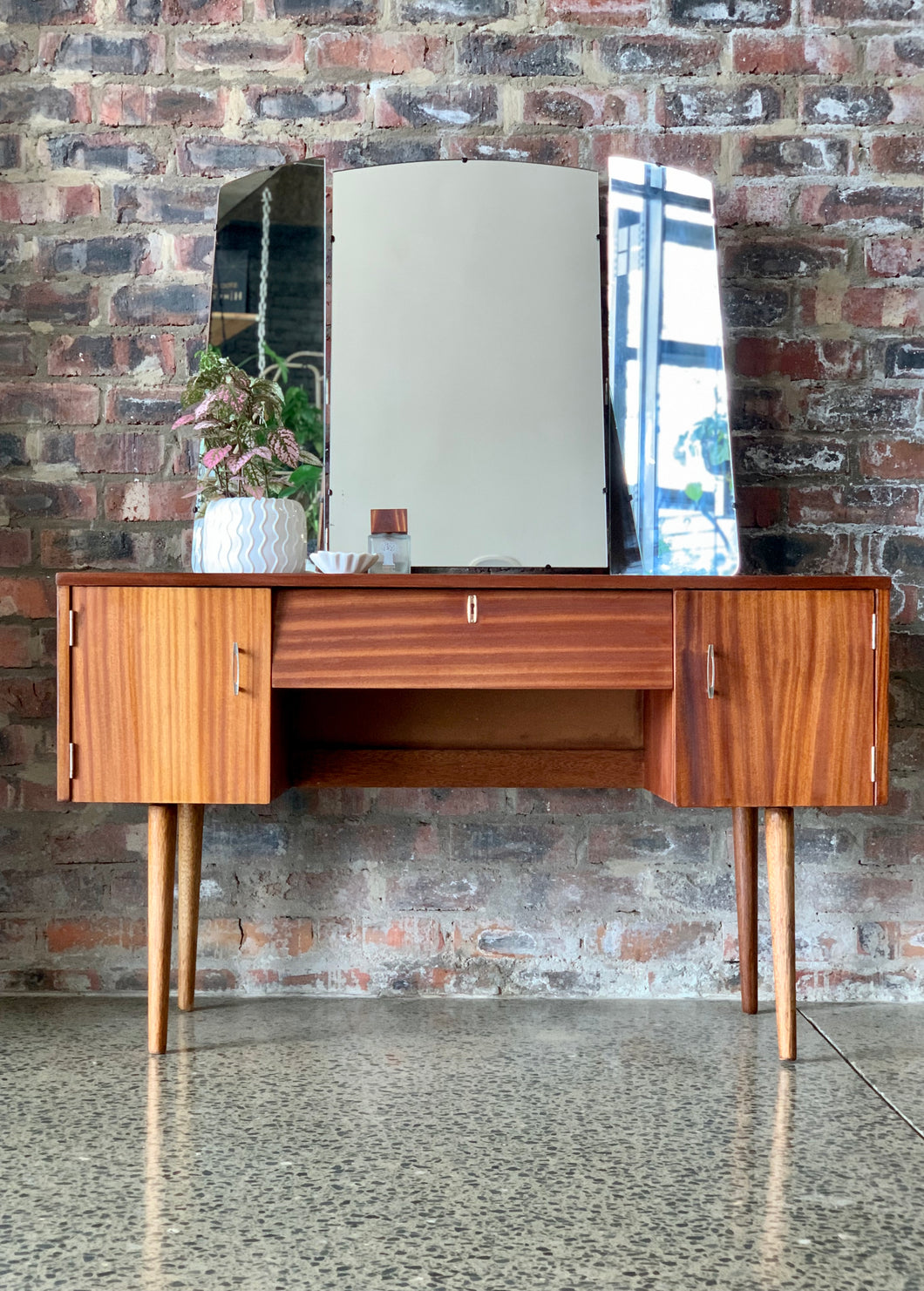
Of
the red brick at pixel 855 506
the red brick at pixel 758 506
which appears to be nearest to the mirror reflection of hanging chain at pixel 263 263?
the red brick at pixel 758 506

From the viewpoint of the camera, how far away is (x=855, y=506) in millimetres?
2268

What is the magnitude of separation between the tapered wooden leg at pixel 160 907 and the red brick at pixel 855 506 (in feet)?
4.56

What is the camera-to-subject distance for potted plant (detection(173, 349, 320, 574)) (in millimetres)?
1873

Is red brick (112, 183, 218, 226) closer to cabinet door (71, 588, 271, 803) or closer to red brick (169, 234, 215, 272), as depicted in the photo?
red brick (169, 234, 215, 272)

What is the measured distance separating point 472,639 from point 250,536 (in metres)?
0.44

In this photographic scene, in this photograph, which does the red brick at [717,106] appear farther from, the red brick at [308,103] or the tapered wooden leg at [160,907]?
the tapered wooden leg at [160,907]

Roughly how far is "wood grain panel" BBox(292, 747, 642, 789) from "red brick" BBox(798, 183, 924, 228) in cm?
118

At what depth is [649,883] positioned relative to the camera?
226 cm

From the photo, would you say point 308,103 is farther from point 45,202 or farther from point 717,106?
point 717,106

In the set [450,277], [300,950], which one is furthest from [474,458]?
[300,950]

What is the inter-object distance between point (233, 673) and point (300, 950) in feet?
2.59

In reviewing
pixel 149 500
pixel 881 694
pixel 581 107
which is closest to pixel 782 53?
pixel 581 107

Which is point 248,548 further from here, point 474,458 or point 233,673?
point 474,458

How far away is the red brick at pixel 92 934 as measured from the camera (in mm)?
2260
